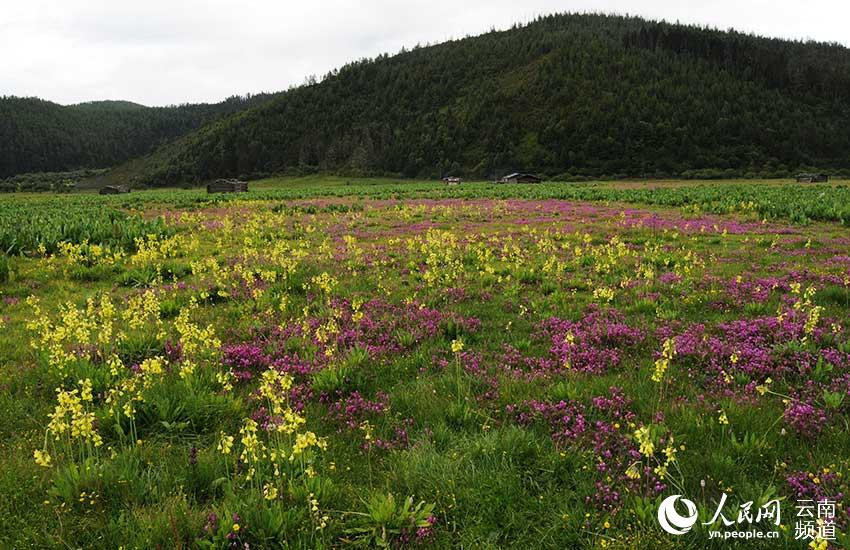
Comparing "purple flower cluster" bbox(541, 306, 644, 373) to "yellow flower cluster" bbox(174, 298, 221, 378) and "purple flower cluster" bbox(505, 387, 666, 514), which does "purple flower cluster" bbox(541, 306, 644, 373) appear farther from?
"yellow flower cluster" bbox(174, 298, 221, 378)

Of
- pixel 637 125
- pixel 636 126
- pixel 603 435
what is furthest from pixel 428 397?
pixel 637 125

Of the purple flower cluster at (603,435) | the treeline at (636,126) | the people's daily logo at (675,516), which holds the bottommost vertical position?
the people's daily logo at (675,516)

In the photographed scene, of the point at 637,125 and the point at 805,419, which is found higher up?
the point at 637,125

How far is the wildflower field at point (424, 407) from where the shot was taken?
429 centimetres

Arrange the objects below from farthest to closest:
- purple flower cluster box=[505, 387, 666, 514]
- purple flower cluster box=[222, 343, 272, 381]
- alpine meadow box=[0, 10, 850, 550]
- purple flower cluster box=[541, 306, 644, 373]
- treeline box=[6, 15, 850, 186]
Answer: treeline box=[6, 15, 850, 186] → purple flower cluster box=[222, 343, 272, 381] → purple flower cluster box=[541, 306, 644, 373] → purple flower cluster box=[505, 387, 666, 514] → alpine meadow box=[0, 10, 850, 550]

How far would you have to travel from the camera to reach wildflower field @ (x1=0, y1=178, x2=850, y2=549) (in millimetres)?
4289

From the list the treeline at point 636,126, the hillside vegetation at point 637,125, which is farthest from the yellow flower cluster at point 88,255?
the hillside vegetation at point 637,125

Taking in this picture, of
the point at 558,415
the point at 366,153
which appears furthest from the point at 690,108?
the point at 558,415

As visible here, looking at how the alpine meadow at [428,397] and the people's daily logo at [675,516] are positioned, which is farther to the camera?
the alpine meadow at [428,397]

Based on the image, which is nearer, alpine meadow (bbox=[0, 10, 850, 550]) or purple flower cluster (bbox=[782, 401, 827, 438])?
alpine meadow (bbox=[0, 10, 850, 550])

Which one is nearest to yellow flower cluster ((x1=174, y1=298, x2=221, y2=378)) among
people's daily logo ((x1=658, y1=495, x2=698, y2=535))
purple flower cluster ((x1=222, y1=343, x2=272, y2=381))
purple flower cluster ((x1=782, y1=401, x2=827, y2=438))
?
purple flower cluster ((x1=222, y1=343, x2=272, y2=381))

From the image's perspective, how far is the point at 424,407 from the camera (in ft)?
20.8

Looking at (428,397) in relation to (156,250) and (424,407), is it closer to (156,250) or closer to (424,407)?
(424,407)

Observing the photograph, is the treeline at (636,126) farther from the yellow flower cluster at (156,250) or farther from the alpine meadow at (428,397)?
the alpine meadow at (428,397)
